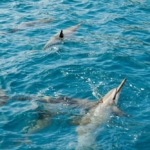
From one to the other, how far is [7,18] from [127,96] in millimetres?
10931

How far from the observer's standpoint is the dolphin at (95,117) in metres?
10.8

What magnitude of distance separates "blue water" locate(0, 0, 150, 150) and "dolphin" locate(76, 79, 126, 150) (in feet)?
0.77

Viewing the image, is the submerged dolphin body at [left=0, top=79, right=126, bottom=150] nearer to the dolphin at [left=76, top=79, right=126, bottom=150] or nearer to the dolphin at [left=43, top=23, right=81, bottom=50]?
the dolphin at [left=76, top=79, right=126, bottom=150]

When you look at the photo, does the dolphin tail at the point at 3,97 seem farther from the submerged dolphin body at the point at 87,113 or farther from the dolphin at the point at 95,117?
the dolphin at the point at 95,117

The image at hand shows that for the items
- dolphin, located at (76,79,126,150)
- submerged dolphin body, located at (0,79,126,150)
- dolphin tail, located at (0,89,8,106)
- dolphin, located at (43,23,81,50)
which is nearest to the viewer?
dolphin, located at (76,79,126,150)

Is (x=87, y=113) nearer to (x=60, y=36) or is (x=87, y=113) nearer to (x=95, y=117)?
(x=95, y=117)

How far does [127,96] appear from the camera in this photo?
1308 centimetres

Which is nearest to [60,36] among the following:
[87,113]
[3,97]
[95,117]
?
[3,97]

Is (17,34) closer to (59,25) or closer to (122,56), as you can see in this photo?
(59,25)

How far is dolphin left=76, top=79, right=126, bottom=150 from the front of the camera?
35.3 ft

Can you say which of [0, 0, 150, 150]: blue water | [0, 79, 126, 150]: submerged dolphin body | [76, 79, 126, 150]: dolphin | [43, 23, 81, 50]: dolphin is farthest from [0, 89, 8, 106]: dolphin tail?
[43, 23, 81, 50]: dolphin

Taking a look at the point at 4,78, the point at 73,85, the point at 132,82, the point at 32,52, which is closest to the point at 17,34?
the point at 32,52

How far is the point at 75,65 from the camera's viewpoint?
15.2m

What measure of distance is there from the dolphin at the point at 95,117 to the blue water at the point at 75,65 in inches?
9.2
